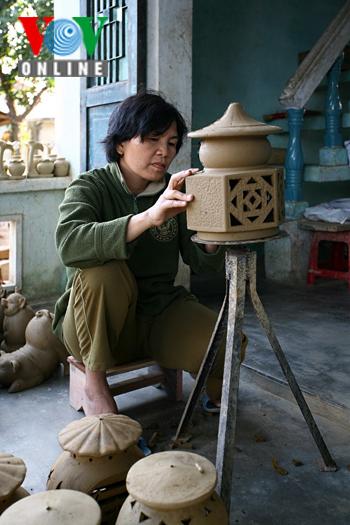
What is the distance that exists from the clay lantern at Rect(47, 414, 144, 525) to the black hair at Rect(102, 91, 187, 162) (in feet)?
3.92

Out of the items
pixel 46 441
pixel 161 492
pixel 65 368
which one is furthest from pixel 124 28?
pixel 161 492

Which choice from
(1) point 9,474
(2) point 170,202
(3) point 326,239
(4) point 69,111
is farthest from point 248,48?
(1) point 9,474

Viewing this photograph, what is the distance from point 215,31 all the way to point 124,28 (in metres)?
1.96

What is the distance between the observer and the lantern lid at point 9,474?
184cm

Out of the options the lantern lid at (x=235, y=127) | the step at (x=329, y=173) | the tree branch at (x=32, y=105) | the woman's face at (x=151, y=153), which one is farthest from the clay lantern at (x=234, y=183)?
the tree branch at (x=32, y=105)

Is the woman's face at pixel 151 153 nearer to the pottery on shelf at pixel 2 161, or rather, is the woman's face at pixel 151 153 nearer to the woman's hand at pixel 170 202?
the woman's hand at pixel 170 202

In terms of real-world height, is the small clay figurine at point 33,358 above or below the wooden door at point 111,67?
below

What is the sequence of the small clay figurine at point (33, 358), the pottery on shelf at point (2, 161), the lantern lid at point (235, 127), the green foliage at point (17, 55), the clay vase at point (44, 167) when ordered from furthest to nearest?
the green foliage at point (17, 55) → the clay vase at point (44, 167) → the pottery on shelf at point (2, 161) → the small clay figurine at point (33, 358) → the lantern lid at point (235, 127)

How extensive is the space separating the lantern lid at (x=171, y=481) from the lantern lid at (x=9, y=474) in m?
0.34

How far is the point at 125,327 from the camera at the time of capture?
285cm

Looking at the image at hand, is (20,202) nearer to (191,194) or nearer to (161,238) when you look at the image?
(161,238)

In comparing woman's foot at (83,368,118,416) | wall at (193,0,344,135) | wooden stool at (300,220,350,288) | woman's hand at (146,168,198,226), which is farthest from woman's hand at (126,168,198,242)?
wall at (193,0,344,135)

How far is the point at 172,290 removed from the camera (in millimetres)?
3008

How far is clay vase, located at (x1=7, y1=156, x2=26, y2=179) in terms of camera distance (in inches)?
192
